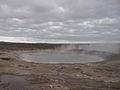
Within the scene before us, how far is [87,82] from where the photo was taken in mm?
13055

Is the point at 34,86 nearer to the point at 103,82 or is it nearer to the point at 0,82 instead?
the point at 0,82

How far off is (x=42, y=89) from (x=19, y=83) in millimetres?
2294

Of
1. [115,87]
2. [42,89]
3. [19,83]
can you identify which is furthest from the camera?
[19,83]

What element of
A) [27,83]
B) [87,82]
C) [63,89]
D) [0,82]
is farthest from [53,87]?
[0,82]

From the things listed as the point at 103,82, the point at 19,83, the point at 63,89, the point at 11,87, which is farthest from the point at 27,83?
the point at 103,82

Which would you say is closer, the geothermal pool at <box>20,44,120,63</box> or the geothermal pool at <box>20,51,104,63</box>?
the geothermal pool at <box>20,51,104,63</box>

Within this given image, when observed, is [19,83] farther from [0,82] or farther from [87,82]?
[87,82]

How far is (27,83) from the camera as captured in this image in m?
12.4

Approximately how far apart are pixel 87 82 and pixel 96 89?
1.96m

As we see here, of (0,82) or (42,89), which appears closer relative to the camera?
(42,89)

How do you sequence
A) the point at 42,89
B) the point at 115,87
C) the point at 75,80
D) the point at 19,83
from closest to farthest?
1. the point at 42,89
2. the point at 115,87
3. the point at 19,83
4. the point at 75,80

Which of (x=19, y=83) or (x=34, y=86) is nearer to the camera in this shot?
(x=34, y=86)

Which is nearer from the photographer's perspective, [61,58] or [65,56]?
[61,58]

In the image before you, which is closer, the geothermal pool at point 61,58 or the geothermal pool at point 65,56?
the geothermal pool at point 61,58
